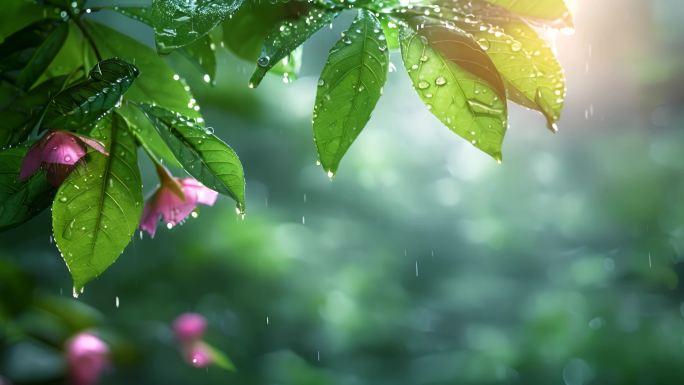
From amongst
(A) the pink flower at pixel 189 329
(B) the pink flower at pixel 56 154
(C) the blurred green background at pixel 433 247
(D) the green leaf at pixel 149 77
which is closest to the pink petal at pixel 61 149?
(B) the pink flower at pixel 56 154

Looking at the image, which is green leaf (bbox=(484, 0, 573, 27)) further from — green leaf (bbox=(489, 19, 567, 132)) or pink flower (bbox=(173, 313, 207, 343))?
pink flower (bbox=(173, 313, 207, 343))

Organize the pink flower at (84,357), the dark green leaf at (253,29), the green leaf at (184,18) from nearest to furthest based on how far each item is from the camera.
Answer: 1. the green leaf at (184,18)
2. the dark green leaf at (253,29)
3. the pink flower at (84,357)

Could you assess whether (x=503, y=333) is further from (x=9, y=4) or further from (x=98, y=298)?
(x=9, y=4)

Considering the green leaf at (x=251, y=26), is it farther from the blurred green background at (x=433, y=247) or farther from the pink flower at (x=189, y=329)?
the blurred green background at (x=433, y=247)

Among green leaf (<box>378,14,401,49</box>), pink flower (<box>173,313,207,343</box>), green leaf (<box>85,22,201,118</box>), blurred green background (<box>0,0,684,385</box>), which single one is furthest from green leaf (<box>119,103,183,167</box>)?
blurred green background (<box>0,0,684,385</box>)

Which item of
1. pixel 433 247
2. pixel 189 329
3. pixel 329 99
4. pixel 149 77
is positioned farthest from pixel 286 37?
pixel 433 247

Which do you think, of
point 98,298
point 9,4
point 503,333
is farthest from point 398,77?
point 9,4
